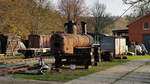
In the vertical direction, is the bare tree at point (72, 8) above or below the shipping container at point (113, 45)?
above

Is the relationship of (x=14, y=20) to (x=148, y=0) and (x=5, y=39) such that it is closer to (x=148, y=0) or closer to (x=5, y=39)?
(x=5, y=39)

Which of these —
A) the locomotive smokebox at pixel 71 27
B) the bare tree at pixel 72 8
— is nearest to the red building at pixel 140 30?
the bare tree at pixel 72 8

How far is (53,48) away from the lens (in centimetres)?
1994

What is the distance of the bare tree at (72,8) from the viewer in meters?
81.9

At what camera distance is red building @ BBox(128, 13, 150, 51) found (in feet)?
193

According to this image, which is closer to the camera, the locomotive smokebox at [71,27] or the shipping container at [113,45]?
the locomotive smokebox at [71,27]

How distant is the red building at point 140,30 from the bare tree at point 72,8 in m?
22.4

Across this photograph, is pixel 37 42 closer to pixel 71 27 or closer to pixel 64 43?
pixel 71 27

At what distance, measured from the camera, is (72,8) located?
83.0 meters

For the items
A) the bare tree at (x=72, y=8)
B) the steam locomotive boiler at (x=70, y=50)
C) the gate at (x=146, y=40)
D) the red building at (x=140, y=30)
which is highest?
the bare tree at (x=72, y=8)

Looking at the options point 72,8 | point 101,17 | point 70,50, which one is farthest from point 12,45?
point 101,17

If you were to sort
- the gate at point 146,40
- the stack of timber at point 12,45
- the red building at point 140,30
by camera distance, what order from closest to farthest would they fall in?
the stack of timber at point 12,45 < the gate at point 146,40 < the red building at point 140,30

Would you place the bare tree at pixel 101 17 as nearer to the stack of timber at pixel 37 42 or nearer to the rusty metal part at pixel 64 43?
the stack of timber at pixel 37 42

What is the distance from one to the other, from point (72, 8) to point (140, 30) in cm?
2676
